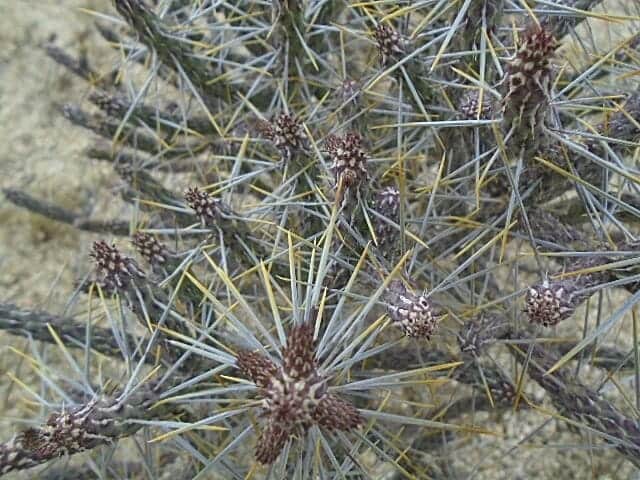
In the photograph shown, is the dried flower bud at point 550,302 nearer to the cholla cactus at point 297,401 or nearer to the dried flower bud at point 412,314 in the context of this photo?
the dried flower bud at point 412,314

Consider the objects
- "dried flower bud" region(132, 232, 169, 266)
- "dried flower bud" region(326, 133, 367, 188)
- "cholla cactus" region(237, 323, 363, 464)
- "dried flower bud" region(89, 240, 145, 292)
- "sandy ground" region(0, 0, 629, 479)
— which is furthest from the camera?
"sandy ground" region(0, 0, 629, 479)

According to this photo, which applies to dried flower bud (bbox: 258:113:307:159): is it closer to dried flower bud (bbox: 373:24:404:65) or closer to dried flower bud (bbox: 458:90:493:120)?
dried flower bud (bbox: 373:24:404:65)

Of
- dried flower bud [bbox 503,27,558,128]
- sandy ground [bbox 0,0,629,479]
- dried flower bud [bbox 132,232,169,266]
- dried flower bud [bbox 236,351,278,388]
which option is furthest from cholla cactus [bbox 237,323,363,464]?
sandy ground [bbox 0,0,629,479]

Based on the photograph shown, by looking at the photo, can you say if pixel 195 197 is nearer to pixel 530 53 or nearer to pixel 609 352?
pixel 530 53

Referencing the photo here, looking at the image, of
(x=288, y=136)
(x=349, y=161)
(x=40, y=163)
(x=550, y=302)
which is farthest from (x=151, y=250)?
(x=40, y=163)

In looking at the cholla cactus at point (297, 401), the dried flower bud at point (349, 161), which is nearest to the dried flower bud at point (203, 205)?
the dried flower bud at point (349, 161)

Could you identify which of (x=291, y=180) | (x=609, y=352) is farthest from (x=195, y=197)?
(x=609, y=352)
